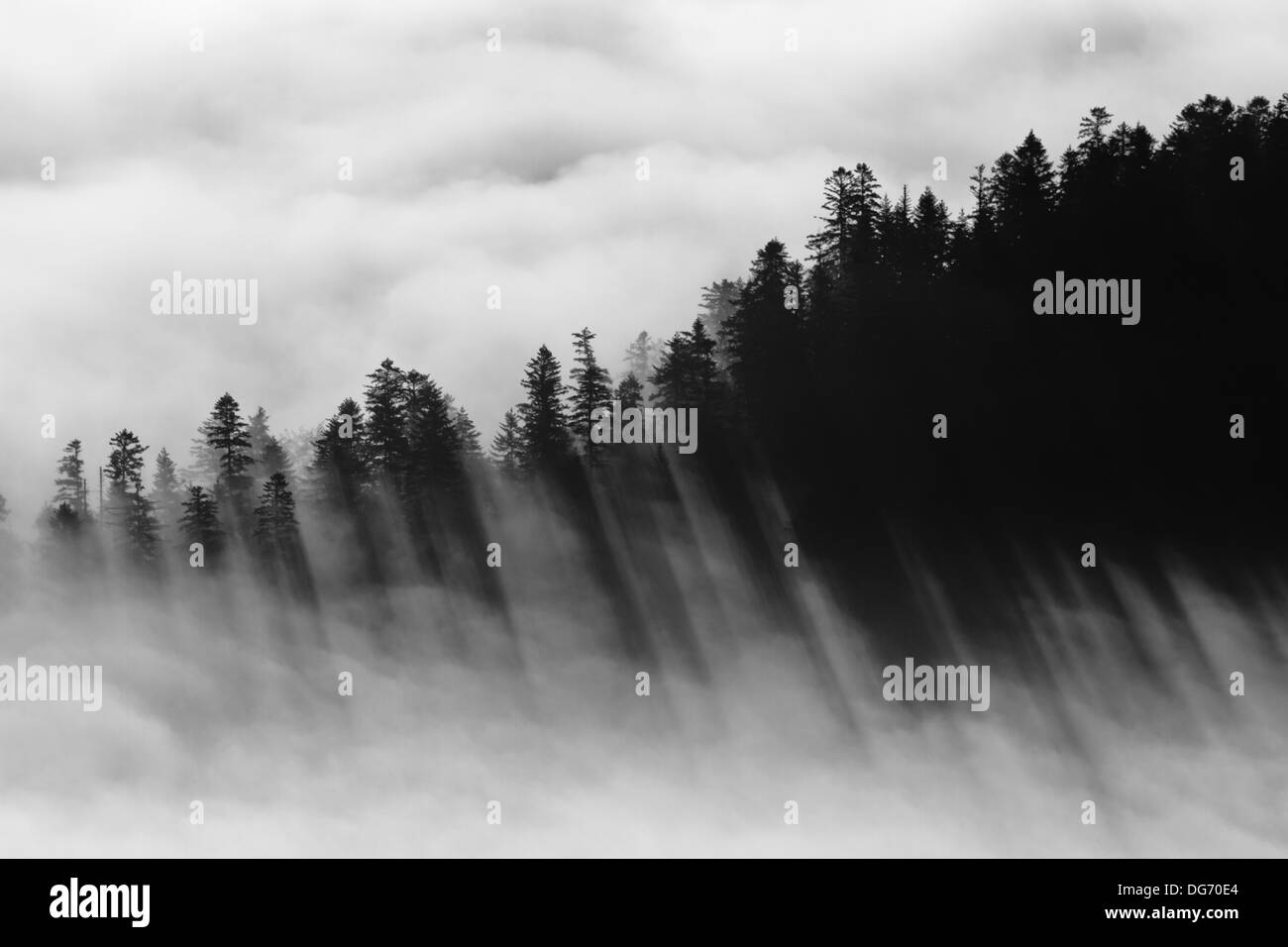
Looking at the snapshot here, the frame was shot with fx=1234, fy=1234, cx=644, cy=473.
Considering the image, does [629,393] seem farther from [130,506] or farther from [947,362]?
[130,506]

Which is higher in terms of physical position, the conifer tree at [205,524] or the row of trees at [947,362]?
the row of trees at [947,362]

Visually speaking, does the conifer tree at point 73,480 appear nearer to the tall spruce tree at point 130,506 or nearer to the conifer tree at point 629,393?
the tall spruce tree at point 130,506

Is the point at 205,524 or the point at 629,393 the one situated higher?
the point at 629,393

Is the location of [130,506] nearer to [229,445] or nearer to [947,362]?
[229,445]

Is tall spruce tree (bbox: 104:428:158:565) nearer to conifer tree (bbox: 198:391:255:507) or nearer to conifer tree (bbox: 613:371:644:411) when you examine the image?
conifer tree (bbox: 198:391:255:507)

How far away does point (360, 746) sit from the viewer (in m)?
104

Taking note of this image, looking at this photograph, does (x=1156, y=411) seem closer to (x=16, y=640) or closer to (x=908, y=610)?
(x=908, y=610)

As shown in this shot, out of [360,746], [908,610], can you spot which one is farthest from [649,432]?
[360,746]

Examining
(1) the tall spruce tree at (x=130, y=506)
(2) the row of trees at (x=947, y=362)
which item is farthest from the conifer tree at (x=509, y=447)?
(1) the tall spruce tree at (x=130, y=506)

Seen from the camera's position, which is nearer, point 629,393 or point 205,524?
point 629,393

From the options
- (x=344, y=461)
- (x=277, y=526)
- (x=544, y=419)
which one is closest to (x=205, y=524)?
(x=277, y=526)

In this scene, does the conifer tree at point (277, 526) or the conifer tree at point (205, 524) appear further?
the conifer tree at point (277, 526)

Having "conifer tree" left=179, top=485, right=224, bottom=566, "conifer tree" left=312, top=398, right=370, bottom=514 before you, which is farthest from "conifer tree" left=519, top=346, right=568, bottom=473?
"conifer tree" left=179, top=485, right=224, bottom=566

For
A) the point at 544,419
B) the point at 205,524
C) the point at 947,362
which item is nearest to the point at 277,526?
the point at 205,524
